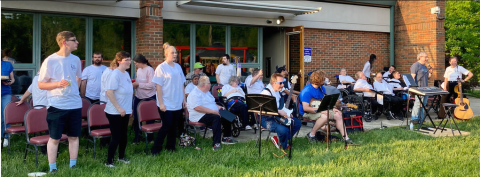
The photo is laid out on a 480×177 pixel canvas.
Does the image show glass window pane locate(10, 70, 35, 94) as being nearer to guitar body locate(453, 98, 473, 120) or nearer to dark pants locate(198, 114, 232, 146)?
dark pants locate(198, 114, 232, 146)

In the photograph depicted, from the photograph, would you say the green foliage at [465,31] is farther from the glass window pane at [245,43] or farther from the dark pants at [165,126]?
the dark pants at [165,126]

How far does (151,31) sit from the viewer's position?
35.1ft

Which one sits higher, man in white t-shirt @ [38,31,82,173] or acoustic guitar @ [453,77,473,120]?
man in white t-shirt @ [38,31,82,173]

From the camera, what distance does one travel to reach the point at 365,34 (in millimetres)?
15305

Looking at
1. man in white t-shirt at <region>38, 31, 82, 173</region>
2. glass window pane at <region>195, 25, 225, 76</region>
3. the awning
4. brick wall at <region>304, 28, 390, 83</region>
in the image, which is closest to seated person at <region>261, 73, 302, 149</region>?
man in white t-shirt at <region>38, 31, 82, 173</region>

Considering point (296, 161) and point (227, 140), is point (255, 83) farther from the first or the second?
point (296, 161)

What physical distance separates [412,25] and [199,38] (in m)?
7.81

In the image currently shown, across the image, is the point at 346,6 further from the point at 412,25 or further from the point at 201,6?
the point at 201,6

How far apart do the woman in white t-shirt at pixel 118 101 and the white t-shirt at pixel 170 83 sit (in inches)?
24.2

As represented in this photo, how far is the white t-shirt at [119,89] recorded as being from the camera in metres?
5.68

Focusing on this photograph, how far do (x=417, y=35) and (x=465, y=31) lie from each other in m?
6.46

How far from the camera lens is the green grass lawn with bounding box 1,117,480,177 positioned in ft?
18.0

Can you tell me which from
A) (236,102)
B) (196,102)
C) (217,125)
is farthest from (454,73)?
(196,102)

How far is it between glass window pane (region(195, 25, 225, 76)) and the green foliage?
1305cm
